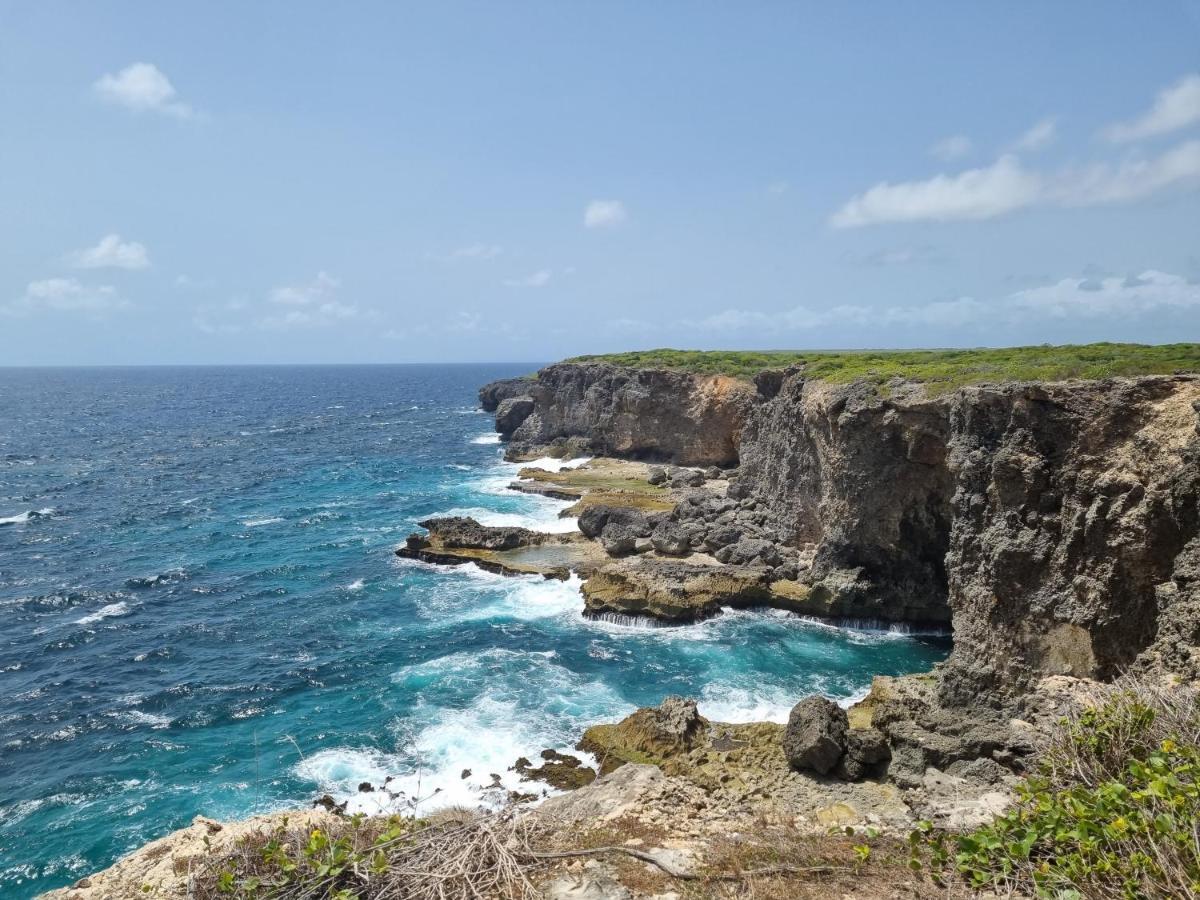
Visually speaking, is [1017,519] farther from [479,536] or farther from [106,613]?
[106,613]

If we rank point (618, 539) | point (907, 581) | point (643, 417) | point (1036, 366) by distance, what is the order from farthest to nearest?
1. point (643, 417)
2. point (618, 539)
3. point (907, 581)
4. point (1036, 366)

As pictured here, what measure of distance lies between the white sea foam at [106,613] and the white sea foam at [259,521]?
53.4 feet

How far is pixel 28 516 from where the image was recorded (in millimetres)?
57031

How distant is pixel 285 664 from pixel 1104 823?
108 feet

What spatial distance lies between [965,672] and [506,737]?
54.5ft

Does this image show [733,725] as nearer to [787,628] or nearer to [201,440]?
[787,628]

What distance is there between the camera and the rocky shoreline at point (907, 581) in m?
17.2

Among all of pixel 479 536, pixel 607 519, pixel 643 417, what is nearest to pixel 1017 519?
pixel 607 519

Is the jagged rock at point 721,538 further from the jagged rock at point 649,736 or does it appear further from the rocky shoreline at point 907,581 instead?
the jagged rock at point 649,736

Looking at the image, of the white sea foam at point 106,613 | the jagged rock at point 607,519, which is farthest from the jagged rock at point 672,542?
the white sea foam at point 106,613

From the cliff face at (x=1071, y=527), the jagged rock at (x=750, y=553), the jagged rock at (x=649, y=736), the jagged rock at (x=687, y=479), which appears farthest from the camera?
the jagged rock at (x=687, y=479)

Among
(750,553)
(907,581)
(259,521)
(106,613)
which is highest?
(750,553)

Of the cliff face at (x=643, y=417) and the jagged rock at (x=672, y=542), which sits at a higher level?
the cliff face at (x=643, y=417)

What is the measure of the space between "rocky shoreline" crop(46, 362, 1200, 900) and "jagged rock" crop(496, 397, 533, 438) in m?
52.7
